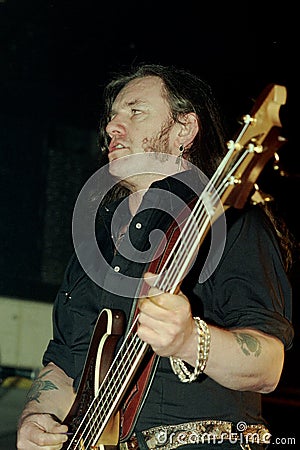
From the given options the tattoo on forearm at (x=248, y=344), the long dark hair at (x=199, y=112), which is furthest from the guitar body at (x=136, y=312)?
the long dark hair at (x=199, y=112)

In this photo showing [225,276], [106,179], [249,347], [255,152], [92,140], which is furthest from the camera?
[92,140]

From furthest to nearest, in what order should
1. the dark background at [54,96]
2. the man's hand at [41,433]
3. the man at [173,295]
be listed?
the dark background at [54,96], the man's hand at [41,433], the man at [173,295]

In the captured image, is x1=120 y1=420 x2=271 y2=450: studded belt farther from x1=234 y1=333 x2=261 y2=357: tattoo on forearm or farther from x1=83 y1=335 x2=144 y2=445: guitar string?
x1=234 y1=333 x2=261 y2=357: tattoo on forearm

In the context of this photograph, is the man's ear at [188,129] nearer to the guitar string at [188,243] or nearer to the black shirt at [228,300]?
the black shirt at [228,300]

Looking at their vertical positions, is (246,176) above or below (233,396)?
above

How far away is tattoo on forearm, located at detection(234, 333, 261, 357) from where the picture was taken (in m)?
1.39

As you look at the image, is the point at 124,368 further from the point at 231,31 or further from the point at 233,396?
the point at 231,31

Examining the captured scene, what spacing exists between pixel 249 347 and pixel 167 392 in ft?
0.80

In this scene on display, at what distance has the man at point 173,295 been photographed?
1373 millimetres

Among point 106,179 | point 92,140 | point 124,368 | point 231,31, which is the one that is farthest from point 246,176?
point 92,140

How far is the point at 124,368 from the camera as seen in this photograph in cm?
148

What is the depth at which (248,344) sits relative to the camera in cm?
→ 140

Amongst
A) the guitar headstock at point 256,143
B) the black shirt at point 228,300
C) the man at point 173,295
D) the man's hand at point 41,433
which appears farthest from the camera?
the man's hand at point 41,433
